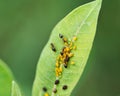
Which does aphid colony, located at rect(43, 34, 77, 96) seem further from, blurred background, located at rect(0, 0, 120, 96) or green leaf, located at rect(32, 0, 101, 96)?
blurred background, located at rect(0, 0, 120, 96)

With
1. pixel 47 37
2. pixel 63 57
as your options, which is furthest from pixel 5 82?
pixel 47 37

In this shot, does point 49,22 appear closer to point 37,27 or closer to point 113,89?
point 37,27

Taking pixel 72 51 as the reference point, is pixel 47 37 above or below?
above

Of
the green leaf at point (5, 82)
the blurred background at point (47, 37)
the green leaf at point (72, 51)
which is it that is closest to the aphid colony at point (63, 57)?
the green leaf at point (72, 51)

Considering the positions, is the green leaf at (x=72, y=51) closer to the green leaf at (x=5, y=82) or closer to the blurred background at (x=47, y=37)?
the green leaf at (x=5, y=82)

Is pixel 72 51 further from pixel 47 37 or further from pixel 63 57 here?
pixel 47 37

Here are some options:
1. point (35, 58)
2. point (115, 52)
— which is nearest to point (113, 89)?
point (115, 52)
